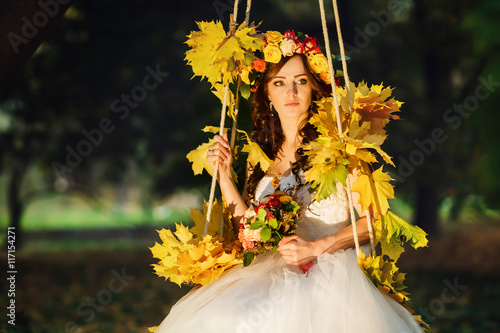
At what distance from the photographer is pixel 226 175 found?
285 centimetres

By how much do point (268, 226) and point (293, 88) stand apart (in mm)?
812

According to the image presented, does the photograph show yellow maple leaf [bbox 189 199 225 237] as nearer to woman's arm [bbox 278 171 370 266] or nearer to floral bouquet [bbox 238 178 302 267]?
floral bouquet [bbox 238 178 302 267]

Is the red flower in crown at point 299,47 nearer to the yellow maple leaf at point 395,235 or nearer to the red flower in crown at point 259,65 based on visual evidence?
the red flower in crown at point 259,65

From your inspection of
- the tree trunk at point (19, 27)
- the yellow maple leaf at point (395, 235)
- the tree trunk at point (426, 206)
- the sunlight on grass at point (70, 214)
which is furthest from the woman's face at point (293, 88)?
the sunlight on grass at point (70, 214)

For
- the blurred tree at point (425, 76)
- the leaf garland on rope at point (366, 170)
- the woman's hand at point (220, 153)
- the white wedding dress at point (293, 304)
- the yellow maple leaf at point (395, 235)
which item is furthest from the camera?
the blurred tree at point (425, 76)

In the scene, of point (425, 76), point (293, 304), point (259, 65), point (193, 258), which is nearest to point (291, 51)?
point (259, 65)

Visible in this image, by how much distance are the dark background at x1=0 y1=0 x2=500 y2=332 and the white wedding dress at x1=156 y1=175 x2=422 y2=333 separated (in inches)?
152

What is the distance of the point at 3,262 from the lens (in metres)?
9.74

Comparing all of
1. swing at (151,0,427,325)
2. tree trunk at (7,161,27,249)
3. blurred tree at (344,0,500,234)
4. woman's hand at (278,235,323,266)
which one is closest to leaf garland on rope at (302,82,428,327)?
swing at (151,0,427,325)

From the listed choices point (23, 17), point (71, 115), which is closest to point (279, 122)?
point (23, 17)

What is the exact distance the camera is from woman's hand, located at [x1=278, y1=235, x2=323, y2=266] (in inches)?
97.5

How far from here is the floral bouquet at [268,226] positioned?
249cm

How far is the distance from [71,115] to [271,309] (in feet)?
24.5

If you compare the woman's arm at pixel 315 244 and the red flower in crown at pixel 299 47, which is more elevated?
the red flower in crown at pixel 299 47
